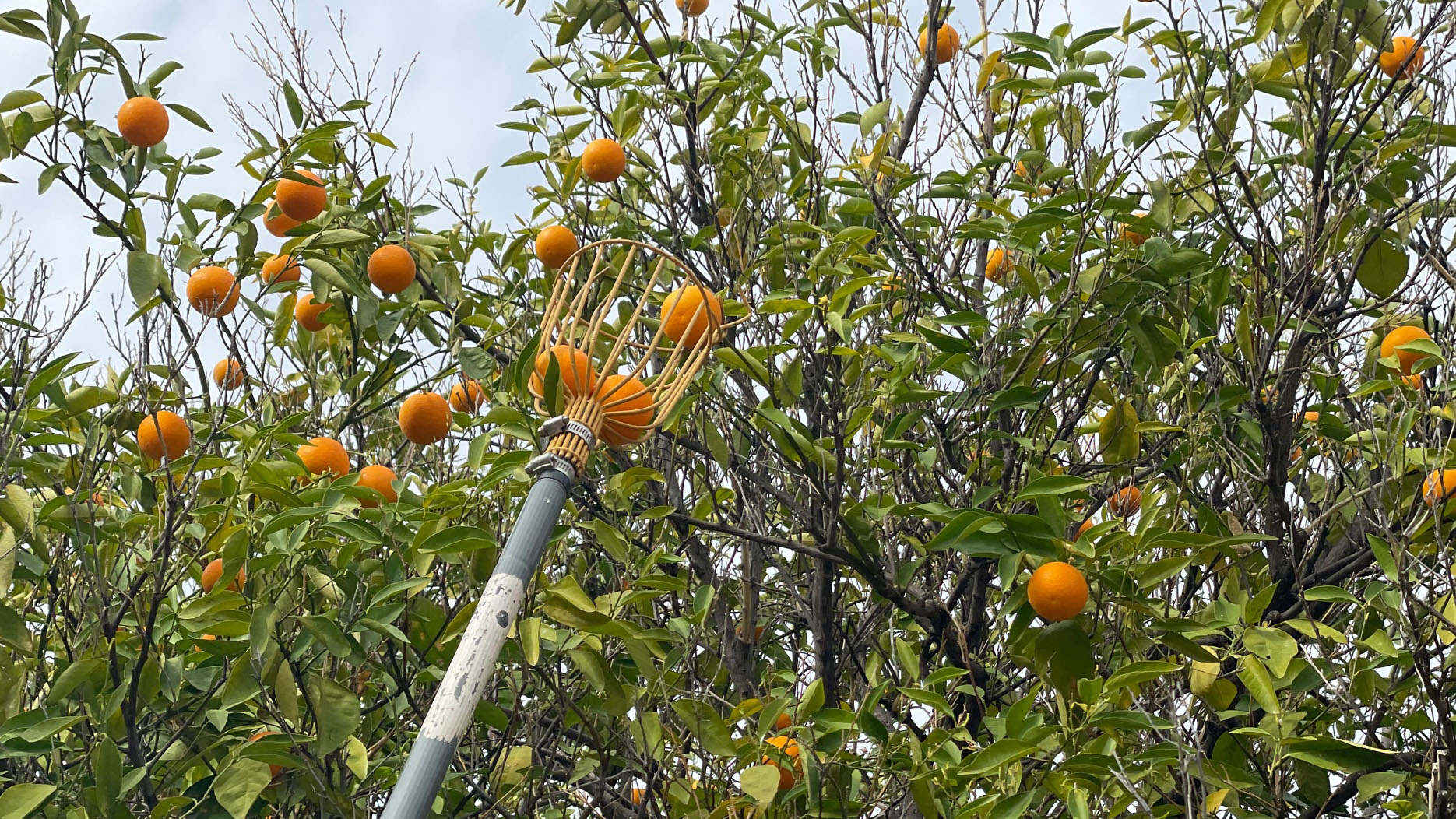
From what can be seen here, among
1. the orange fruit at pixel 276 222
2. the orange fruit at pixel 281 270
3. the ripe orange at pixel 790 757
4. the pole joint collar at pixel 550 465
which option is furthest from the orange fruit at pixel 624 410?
the orange fruit at pixel 276 222

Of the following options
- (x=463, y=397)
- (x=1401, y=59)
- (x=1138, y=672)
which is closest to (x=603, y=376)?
(x=1138, y=672)

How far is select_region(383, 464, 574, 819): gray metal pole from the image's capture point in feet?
4.99

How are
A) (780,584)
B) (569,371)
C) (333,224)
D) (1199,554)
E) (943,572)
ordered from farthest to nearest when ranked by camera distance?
1. (780,584)
2. (943,572)
3. (333,224)
4. (1199,554)
5. (569,371)

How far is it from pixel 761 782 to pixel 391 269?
4.66 feet

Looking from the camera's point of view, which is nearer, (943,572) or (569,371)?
(569,371)

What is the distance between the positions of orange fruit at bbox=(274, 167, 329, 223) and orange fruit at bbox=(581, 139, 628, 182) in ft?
2.08

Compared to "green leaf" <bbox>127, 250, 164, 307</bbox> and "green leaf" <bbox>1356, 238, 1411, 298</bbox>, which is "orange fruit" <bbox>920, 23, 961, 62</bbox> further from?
"green leaf" <bbox>127, 250, 164, 307</bbox>

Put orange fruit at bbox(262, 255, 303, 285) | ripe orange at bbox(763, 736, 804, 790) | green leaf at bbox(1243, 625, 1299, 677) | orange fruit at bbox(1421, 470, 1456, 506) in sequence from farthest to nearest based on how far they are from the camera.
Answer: orange fruit at bbox(262, 255, 303, 285)
ripe orange at bbox(763, 736, 804, 790)
orange fruit at bbox(1421, 470, 1456, 506)
green leaf at bbox(1243, 625, 1299, 677)

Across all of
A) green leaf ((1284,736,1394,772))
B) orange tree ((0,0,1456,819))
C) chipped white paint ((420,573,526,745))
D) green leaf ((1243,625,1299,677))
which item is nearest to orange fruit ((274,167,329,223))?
orange tree ((0,0,1456,819))

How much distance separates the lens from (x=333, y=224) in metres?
2.93

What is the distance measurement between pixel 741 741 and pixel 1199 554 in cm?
101

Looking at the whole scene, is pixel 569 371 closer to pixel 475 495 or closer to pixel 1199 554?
pixel 475 495

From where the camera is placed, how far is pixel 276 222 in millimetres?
3055

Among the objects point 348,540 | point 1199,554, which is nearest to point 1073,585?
point 1199,554
